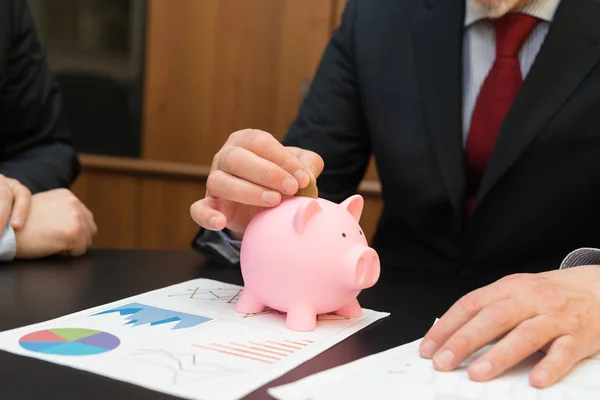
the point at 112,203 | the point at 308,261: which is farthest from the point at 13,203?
the point at 112,203

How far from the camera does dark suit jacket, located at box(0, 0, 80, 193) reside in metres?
1.35

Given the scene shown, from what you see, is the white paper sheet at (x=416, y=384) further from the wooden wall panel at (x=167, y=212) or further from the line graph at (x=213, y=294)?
the wooden wall panel at (x=167, y=212)

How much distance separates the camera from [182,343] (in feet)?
2.11

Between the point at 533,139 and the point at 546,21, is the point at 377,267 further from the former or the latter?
the point at 546,21

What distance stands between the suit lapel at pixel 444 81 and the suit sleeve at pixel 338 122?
0.16 m

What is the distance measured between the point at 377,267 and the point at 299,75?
5.49 feet

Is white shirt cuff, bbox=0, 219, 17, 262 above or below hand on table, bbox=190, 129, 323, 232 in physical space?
below

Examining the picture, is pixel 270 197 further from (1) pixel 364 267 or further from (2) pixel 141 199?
(2) pixel 141 199

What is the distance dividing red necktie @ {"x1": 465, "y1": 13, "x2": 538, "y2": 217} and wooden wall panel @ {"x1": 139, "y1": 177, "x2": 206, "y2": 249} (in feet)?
4.65

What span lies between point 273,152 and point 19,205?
1.41 feet

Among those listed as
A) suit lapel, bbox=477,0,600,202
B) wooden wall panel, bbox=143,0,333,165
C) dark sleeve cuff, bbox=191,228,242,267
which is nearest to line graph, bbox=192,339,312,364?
dark sleeve cuff, bbox=191,228,242,267

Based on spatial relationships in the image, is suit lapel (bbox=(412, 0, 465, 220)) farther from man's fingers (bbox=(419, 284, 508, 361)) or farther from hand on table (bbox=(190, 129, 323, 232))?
man's fingers (bbox=(419, 284, 508, 361))

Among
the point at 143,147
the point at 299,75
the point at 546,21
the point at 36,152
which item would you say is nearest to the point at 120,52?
the point at 143,147

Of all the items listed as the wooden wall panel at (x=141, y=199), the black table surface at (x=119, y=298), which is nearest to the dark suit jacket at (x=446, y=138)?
the black table surface at (x=119, y=298)
